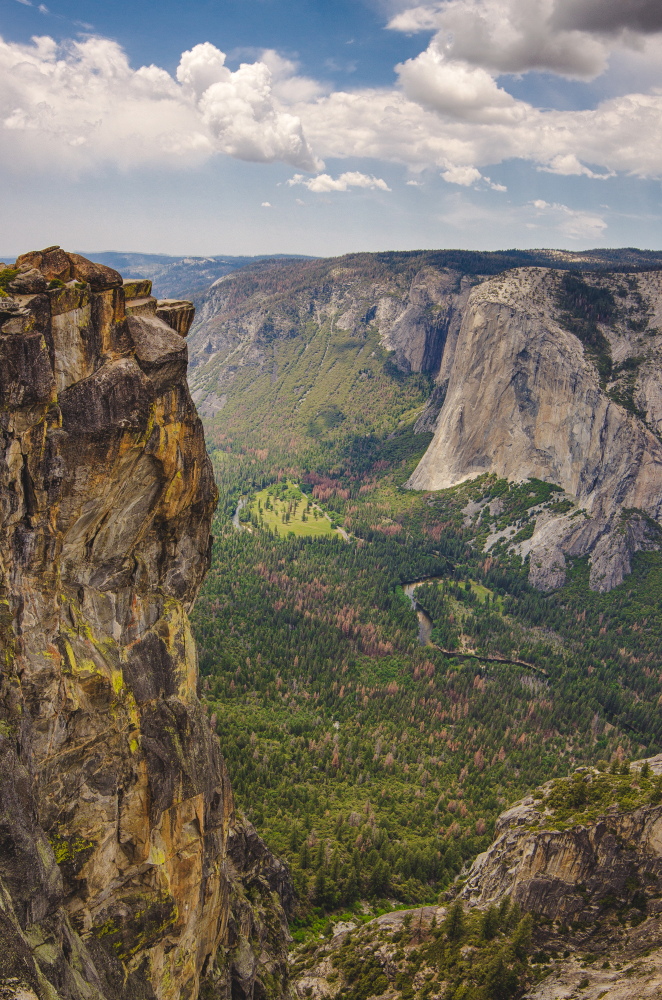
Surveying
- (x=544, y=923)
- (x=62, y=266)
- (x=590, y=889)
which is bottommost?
(x=544, y=923)

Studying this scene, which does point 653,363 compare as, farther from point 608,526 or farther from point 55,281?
point 55,281

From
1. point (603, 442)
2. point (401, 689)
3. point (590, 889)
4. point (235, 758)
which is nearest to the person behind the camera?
point (590, 889)

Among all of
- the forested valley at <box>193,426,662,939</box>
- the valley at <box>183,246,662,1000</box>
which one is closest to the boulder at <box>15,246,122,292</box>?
the valley at <box>183,246,662,1000</box>

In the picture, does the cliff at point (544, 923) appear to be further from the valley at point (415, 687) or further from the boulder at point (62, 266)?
the boulder at point (62, 266)

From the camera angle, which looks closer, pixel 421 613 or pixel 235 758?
pixel 235 758

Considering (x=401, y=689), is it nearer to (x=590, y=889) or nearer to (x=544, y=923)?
(x=544, y=923)

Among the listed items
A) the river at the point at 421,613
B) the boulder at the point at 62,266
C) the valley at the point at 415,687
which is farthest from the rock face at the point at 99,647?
the river at the point at 421,613

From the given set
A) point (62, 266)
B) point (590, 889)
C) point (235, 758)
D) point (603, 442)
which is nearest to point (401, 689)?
point (235, 758)

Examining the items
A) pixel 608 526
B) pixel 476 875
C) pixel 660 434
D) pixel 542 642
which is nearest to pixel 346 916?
pixel 476 875
